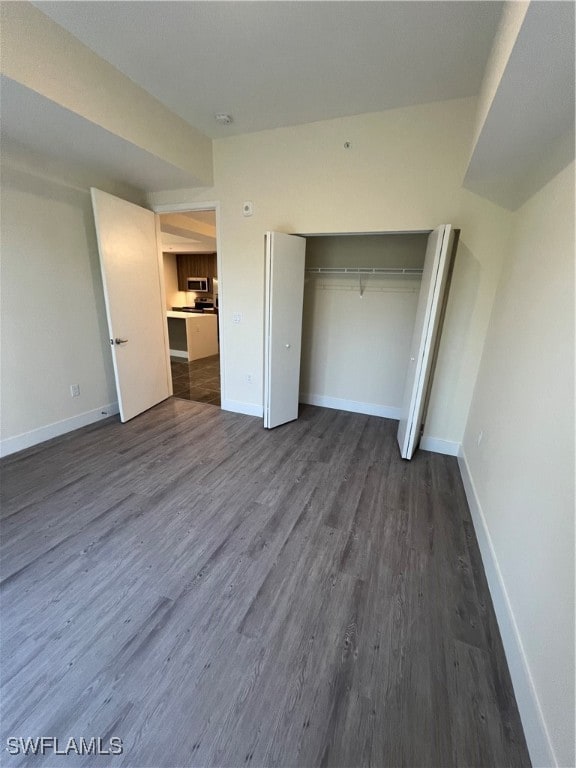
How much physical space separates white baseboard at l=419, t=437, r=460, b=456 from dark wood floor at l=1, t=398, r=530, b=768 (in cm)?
41

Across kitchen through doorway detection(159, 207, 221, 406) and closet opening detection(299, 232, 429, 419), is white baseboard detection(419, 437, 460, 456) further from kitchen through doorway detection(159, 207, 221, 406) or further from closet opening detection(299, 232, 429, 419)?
kitchen through doorway detection(159, 207, 221, 406)

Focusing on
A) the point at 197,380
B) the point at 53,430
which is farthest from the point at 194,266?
the point at 53,430

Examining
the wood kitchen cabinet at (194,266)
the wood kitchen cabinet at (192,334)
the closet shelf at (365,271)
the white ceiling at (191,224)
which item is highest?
the white ceiling at (191,224)

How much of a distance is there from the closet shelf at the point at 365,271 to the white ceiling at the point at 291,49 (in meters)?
1.39

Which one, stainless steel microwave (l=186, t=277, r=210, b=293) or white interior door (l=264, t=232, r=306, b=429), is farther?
stainless steel microwave (l=186, t=277, r=210, b=293)

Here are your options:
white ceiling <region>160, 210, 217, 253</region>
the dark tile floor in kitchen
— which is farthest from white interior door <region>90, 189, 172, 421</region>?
white ceiling <region>160, 210, 217, 253</region>

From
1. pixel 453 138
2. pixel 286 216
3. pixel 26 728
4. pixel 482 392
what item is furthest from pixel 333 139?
pixel 26 728

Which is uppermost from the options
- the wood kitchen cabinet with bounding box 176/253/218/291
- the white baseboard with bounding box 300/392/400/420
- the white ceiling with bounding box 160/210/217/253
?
the white ceiling with bounding box 160/210/217/253

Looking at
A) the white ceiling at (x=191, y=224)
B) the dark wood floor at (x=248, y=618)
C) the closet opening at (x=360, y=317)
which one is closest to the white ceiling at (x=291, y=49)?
the closet opening at (x=360, y=317)

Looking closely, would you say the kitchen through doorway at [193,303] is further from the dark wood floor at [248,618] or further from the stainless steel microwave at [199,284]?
the dark wood floor at [248,618]

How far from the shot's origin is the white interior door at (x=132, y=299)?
311 centimetres

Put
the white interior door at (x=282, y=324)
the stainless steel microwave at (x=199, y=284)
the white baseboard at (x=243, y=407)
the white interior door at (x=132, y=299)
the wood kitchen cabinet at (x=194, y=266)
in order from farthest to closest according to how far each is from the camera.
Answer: the wood kitchen cabinet at (x=194, y=266) < the stainless steel microwave at (x=199, y=284) < the white baseboard at (x=243, y=407) < the white interior door at (x=132, y=299) < the white interior door at (x=282, y=324)

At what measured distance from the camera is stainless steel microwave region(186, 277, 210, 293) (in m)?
9.27

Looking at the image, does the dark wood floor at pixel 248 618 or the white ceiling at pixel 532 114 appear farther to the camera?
the dark wood floor at pixel 248 618
